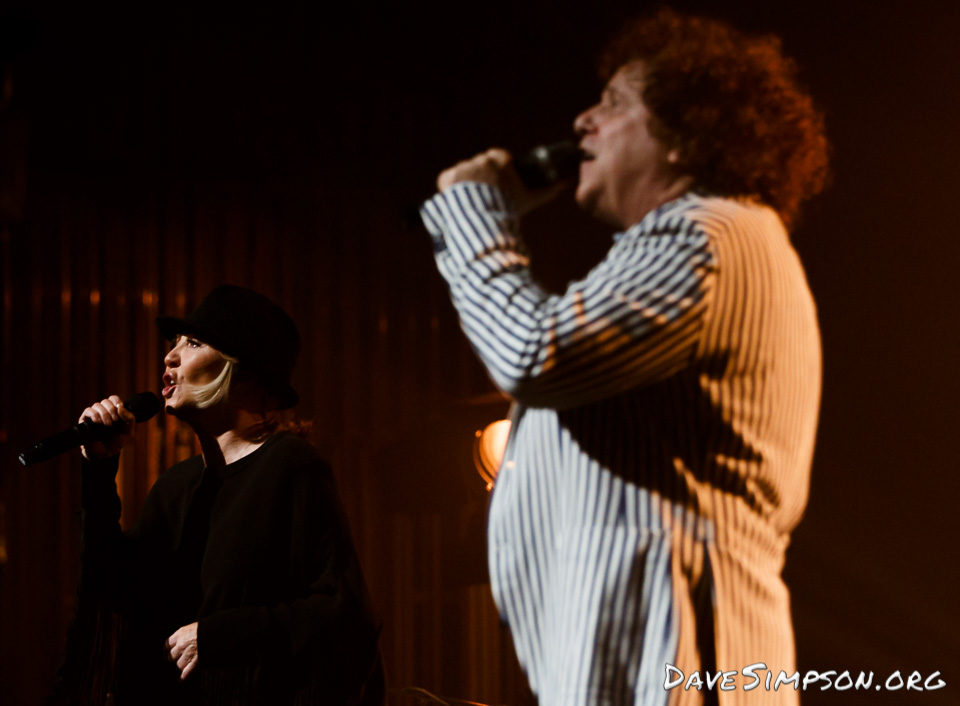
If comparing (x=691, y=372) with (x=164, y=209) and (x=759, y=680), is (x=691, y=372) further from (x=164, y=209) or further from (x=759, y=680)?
(x=164, y=209)

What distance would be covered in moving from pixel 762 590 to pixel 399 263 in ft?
9.91

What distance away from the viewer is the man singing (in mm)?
974

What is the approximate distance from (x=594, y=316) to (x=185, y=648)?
4.49ft

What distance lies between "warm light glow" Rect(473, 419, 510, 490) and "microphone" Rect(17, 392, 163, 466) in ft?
3.86

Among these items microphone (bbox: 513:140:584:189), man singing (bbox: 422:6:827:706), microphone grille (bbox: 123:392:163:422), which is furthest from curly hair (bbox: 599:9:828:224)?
microphone grille (bbox: 123:392:163:422)

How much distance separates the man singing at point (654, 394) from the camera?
974 mm

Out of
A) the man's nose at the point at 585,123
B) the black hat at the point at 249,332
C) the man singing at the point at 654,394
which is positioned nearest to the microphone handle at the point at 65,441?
the black hat at the point at 249,332

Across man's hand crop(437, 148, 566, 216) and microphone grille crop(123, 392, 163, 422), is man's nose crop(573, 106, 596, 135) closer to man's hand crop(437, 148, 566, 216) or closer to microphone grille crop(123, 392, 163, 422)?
man's hand crop(437, 148, 566, 216)

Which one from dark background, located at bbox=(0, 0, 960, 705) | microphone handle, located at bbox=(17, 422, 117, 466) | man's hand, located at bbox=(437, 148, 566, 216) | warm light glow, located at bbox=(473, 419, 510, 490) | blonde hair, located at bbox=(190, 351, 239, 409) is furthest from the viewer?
warm light glow, located at bbox=(473, 419, 510, 490)

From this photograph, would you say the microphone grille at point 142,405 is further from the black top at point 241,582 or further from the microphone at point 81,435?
the black top at point 241,582

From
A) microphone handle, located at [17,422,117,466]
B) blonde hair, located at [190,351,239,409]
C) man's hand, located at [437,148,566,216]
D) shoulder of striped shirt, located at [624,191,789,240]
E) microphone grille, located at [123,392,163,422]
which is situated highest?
man's hand, located at [437,148,566,216]

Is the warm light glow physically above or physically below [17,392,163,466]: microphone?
below

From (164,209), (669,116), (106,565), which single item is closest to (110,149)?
(164,209)

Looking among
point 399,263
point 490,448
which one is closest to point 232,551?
point 490,448
